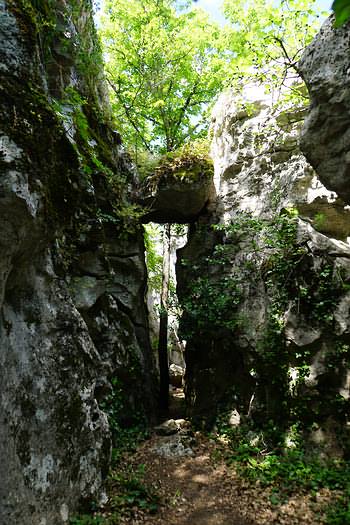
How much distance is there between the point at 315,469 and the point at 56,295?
556cm

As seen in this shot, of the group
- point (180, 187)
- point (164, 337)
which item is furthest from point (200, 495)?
point (180, 187)

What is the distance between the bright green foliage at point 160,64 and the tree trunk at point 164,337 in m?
3.84

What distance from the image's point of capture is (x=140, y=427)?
28.7 feet

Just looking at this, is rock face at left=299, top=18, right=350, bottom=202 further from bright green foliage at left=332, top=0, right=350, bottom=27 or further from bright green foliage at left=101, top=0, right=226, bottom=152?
bright green foliage at left=101, top=0, right=226, bottom=152

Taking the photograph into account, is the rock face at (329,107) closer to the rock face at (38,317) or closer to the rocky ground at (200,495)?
the rock face at (38,317)

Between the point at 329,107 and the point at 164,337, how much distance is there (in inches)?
337

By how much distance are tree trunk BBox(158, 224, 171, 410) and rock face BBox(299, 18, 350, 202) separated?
297 inches

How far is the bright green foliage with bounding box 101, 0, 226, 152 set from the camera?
39.0ft

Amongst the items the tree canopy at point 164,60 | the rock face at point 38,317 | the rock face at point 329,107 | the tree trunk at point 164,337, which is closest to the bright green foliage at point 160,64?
the tree canopy at point 164,60

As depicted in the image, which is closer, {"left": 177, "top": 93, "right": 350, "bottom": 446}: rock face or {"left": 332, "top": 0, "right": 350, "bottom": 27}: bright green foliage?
{"left": 332, "top": 0, "right": 350, "bottom": 27}: bright green foliage

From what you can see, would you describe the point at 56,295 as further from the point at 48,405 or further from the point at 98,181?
the point at 98,181

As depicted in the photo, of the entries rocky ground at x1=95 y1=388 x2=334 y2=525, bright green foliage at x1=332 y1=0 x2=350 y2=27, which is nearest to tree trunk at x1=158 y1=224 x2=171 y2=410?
rocky ground at x1=95 y1=388 x2=334 y2=525

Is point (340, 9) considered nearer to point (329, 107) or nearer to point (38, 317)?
point (329, 107)

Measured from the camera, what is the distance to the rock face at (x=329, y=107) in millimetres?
4293
